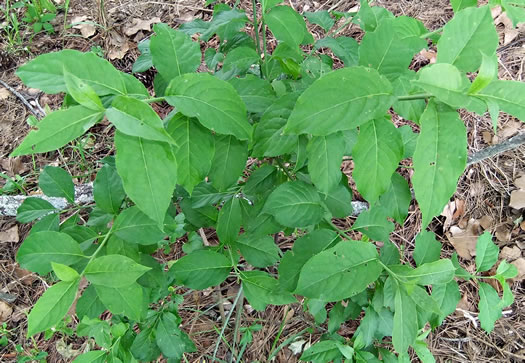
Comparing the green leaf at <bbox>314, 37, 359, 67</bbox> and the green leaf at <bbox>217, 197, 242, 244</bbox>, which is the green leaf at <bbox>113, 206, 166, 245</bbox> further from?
the green leaf at <bbox>314, 37, 359, 67</bbox>

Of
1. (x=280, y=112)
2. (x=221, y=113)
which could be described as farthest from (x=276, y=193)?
(x=221, y=113)

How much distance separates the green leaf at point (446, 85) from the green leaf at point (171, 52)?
0.58 meters

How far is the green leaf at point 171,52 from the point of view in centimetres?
109

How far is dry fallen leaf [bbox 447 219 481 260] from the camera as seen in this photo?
2.55 m

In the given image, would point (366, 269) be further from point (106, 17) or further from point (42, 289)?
point (106, 17)

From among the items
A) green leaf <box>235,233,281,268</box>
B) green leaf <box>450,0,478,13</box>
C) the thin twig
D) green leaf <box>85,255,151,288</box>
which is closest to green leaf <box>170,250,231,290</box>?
green leaf <box>235,233,281,268</box>

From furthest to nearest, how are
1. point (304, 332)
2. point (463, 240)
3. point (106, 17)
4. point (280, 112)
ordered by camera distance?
point (106, 17), point (463, 240), point (304, 332), point (280, 112)

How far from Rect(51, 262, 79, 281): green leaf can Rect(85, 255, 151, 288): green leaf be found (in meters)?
0.04

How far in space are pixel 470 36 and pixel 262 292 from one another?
100 cm

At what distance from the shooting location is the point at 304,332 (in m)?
2.40

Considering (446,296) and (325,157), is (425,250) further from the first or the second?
(325,157)

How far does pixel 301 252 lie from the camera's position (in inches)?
51.7

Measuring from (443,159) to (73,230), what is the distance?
109 centimetres

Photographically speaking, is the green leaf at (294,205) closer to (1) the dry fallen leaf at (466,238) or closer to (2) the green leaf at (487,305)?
(2) the green leaf at (487,305)
